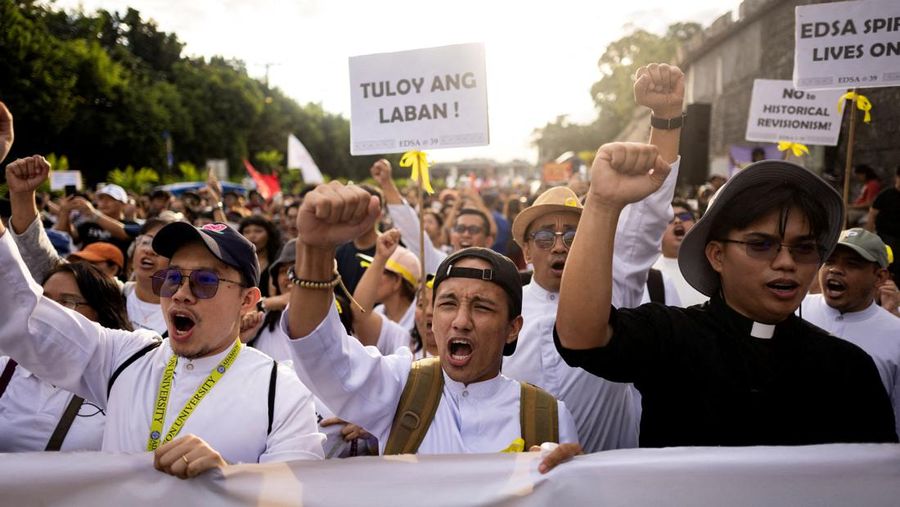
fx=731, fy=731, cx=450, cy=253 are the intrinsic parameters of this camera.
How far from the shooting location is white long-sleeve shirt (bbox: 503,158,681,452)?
8.77 feet

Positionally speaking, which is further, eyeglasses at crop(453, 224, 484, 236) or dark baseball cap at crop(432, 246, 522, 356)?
eyeglasses at crop(453, 224, 484, 236)

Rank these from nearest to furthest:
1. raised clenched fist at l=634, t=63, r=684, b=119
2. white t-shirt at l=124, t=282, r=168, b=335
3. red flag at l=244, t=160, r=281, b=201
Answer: raised clenched fist at l=634, t=63, r=684, b=119 < white t-shirt at l=124, t=282, r=168, b=335 < red flag at l=244, t=160, r=281, b=201

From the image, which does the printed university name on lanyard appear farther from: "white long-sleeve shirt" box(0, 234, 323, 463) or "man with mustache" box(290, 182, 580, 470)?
"man with mustache" box(290, 182, 580, 470)

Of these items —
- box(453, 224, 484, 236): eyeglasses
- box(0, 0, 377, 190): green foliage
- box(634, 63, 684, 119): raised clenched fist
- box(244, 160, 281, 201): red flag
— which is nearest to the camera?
box(634, 63, 684, 119): raised clenched fist

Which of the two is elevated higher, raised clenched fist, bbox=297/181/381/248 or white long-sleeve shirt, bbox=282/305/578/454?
raised clenched fist, bbox=297/181/381/248

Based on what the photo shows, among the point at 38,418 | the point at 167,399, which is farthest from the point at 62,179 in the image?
the point at 167,399

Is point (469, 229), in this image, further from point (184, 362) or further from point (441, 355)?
point (184, 362)

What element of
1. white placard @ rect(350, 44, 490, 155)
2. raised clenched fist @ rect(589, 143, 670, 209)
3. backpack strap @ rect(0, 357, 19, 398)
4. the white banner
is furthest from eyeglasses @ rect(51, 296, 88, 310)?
raised clenched fist @ rect(589, 143, 670, 209)

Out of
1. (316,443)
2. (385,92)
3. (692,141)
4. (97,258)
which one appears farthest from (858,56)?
(692,141)

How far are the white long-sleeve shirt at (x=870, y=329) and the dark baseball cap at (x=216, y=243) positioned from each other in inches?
96.9

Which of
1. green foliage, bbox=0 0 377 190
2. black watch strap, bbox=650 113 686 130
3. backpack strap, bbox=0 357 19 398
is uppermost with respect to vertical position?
green foliage, bbox=0 0 377 190

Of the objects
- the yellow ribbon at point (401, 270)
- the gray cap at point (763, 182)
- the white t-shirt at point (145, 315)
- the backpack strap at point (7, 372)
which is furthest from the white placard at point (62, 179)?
the gray cap at point (763, 182)

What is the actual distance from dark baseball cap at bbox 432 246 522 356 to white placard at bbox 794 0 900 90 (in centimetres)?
279

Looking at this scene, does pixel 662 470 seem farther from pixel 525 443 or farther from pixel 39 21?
pixel 39 21
